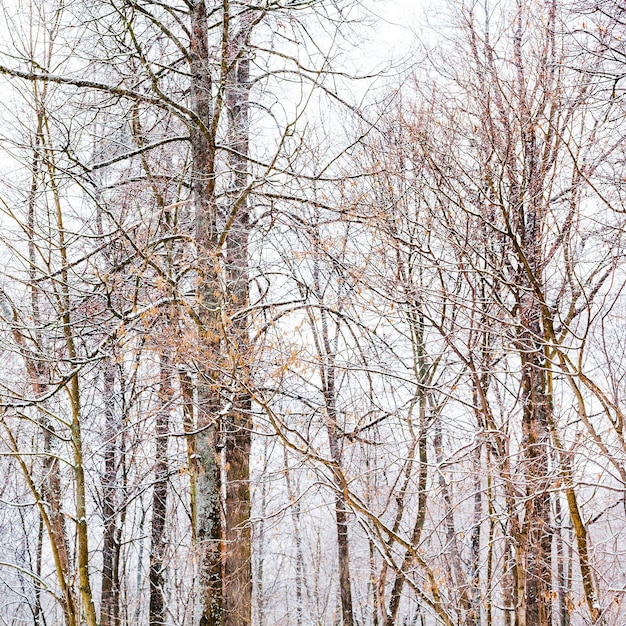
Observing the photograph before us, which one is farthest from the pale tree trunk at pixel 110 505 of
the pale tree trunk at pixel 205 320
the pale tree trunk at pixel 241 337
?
the pale tree trunk at pixel 205 320

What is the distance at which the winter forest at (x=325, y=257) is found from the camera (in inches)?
234

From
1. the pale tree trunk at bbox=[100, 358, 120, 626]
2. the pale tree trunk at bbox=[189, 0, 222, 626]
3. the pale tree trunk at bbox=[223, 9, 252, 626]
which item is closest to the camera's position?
the pale tree trunk at bbox=[189, 0, 222, 626]

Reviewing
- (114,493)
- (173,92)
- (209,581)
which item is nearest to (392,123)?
(173,92)

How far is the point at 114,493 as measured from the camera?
970 centimetres

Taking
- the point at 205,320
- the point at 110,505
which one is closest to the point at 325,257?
the point at 205,320

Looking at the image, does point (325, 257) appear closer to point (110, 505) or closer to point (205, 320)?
point (205, 320)

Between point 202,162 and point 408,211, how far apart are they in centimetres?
277

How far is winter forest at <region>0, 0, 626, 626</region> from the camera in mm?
5949

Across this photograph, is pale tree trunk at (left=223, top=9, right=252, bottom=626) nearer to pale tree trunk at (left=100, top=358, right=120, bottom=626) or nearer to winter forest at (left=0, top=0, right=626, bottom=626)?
winter forest at (left=0, top=0, right=626, bottom=626)

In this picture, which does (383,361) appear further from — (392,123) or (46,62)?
(46,62)

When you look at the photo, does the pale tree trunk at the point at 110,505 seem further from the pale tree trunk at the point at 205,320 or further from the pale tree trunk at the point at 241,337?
the pale tree trunk at the point at 205,320

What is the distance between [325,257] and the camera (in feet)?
24.7

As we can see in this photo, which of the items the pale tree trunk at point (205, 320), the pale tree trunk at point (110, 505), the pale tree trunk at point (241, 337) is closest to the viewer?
the pale tree trunk at point (205, 320)

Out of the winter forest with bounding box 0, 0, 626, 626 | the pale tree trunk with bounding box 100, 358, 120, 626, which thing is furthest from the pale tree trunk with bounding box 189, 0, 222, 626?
the pale tree trunk with bounding box 100, 358, 120, 626
